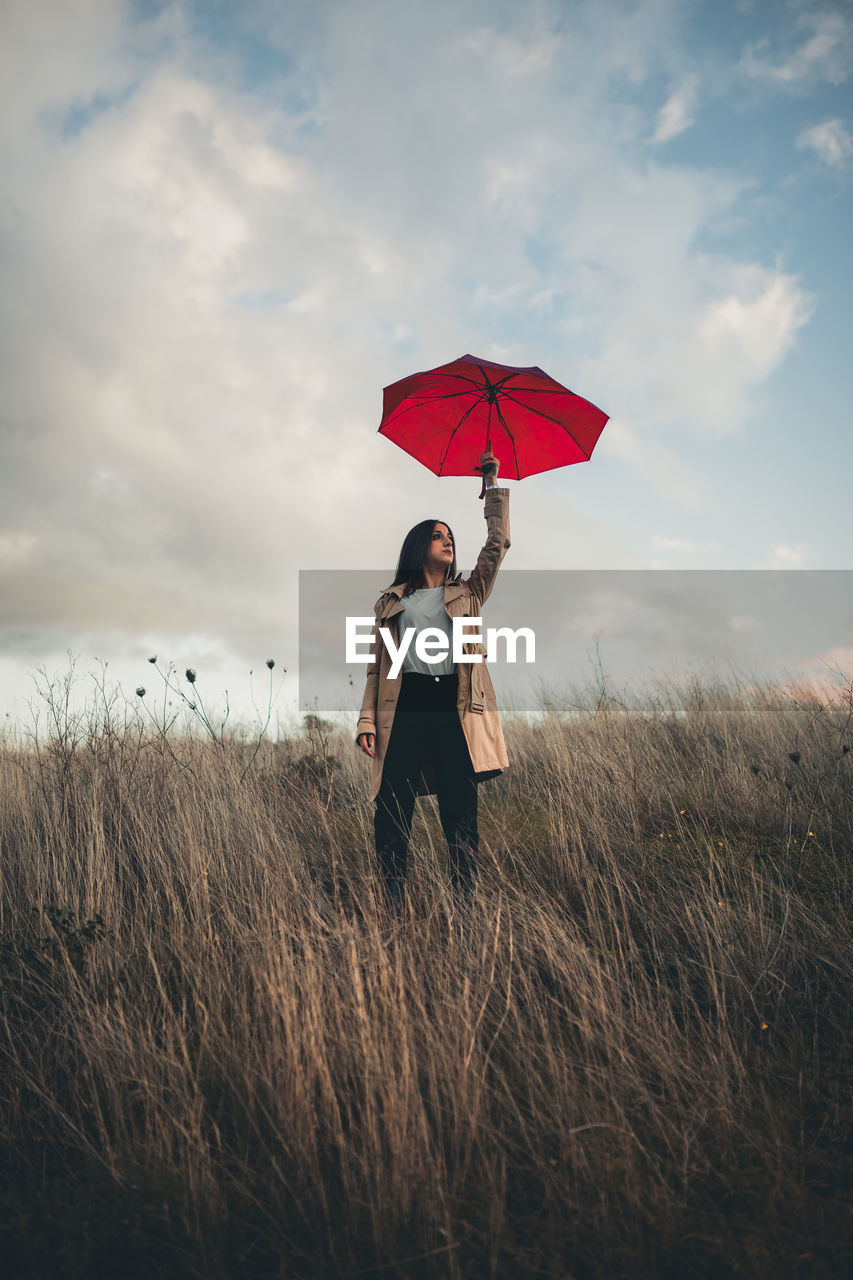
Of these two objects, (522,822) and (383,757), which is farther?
(522,822)

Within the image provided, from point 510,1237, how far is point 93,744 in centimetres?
471

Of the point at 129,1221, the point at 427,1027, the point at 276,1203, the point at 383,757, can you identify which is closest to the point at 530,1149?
the point at 427,1027

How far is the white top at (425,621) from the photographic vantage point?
11.7 feet

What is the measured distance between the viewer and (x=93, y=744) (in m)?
5.39

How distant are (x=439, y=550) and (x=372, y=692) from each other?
88 centimetres

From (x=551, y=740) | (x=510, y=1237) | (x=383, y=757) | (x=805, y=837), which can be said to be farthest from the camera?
(x=551, y=740)

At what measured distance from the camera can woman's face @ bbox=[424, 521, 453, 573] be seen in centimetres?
378

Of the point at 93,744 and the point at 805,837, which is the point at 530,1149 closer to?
the point at 805,837

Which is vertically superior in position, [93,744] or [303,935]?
[93,744]

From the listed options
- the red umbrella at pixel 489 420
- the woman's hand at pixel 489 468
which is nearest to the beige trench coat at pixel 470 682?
the woman's hand at pixel 489 468

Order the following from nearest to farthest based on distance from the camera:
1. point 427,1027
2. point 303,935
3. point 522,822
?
point 427,1027
point 303,935
point 522,822

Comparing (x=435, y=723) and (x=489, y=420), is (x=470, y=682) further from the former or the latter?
(x=489, y=420)

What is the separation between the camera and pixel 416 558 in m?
3.80

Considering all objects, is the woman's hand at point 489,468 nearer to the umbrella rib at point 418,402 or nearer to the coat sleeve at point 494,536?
the coat sleeve at point 494,536
